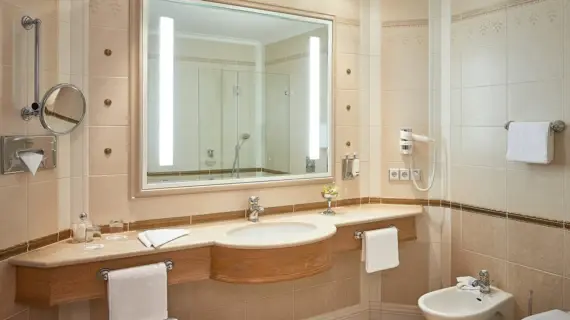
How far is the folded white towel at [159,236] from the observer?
2.08 meters

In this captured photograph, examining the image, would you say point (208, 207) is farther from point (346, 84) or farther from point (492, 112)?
point (492, 112)

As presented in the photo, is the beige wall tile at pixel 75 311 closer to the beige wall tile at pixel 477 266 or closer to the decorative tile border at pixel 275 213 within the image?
the decorative tile border at pixel 275 213

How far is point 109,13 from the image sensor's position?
2.26 metres

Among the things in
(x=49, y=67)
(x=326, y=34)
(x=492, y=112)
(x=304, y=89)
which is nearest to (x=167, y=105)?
(x=49, y=67)

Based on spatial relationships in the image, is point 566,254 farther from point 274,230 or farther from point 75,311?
point 75,311

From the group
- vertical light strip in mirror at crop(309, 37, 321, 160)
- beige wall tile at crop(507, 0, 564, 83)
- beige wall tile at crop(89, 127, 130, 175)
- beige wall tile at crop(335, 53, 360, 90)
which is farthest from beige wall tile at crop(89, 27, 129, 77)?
beige wall tile at crop(507, 0, 564, 83)

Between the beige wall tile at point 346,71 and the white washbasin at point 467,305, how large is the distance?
1.43 meters

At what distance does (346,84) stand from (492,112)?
3.06ft

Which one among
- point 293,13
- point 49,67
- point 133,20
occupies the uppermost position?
point 293,13

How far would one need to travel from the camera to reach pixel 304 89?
3086 millimetres

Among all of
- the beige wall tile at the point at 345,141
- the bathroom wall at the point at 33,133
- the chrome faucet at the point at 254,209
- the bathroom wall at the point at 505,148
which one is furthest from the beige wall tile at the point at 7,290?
the bathroom wall at the point at 505,148

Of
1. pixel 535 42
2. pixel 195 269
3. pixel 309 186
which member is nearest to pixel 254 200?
pixel 309 186

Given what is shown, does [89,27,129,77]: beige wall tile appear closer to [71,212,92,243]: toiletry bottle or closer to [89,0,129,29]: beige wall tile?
[89,0,129,29]: beige wall tile

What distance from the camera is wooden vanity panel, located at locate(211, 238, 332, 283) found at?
7.13ft
